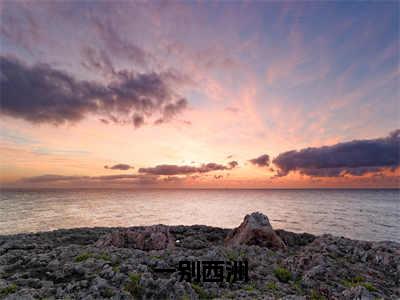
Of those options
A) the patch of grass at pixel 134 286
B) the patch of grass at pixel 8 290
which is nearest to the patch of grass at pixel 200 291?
the patch of grass at pixel 134 286

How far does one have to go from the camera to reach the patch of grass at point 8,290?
8071 millimetres

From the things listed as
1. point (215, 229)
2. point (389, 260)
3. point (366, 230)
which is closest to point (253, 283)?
point (389, 260)

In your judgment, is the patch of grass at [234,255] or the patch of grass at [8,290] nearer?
the patch of grass at [8,290]

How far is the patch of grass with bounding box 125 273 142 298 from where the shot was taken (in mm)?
8586

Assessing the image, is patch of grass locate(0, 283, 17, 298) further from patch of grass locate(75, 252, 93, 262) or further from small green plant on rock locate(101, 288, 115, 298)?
small green plant on rock locate(101, 288, 115, 298)

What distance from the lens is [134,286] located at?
29.1 ft

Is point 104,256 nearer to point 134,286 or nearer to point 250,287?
point 134,286

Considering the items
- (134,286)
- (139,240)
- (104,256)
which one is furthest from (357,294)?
(139,240)

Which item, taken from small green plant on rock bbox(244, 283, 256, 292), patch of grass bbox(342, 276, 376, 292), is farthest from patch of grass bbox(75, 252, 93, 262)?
patch of grass bbox(342, 276, 376, 292)

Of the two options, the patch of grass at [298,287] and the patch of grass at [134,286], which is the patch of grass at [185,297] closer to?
the patch of grass at [134,286]

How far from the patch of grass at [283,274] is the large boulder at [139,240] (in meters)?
7.90

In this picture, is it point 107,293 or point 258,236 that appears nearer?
point 107,293

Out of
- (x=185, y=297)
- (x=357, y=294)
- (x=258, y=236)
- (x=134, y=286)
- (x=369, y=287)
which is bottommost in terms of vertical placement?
(x=369, y=287)

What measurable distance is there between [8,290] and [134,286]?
4.53 m
